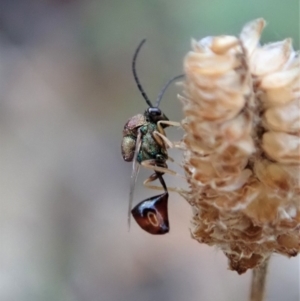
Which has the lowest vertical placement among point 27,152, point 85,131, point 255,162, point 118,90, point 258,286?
point 258,286

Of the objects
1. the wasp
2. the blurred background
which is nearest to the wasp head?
the wasp

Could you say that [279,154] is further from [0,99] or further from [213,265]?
[0,99]

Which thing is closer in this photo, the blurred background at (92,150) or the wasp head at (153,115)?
the wasp head at (153,115)

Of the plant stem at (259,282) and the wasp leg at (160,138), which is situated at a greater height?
A: the wasp leg at (160,138)

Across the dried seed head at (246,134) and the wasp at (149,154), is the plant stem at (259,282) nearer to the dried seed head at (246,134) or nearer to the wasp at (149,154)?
the dried seed head at (246,134)

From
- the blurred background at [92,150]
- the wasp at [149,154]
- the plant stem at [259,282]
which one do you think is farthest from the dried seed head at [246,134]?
the blurred background at [92,150]

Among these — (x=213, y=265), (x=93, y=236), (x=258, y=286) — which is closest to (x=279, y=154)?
(x=258, y=286)

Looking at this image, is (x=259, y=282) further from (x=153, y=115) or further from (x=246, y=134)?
(x=153, y=115)
